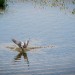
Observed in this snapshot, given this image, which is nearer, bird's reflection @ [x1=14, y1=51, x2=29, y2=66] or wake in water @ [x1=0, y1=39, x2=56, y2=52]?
bird's reflection @ [x1=14, y1=51, x2=29, y2=66]

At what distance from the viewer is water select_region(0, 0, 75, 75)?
614 inches

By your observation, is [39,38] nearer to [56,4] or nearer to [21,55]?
[21,55]

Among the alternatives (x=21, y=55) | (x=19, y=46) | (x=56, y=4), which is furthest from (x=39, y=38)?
(x=56, y=4)

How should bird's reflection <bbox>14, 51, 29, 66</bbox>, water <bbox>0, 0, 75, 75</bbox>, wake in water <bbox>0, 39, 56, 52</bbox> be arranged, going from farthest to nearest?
wake in water <bbox>0, 39, 56, 52</bbox> → bird's reflection <bbox>14, 51, 29, 66</bbox> → water <bbox>0, 0, 75, 75</bbox>

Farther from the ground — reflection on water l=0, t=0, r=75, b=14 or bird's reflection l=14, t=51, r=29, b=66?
bird's reflection l=14, t=51, r=29, b=66

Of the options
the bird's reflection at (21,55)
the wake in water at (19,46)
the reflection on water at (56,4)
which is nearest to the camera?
the bird's reflection at (21,55)

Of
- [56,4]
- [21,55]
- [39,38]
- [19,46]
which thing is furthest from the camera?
[56,4]

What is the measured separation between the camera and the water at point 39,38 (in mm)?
15606

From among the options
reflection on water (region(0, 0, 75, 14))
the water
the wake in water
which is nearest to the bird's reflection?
the water

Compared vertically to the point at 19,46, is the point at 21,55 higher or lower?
lower

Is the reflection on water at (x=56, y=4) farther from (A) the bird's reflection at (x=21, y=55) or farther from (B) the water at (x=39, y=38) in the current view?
(A) the bird's reflection at (x=21, y=55)

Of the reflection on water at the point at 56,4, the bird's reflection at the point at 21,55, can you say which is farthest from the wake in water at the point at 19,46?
the reflection on water at the point at 56,4

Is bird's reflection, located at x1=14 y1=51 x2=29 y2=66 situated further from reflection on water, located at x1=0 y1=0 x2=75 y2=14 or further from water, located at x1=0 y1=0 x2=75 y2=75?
reflection on water, located at x1=0 y1=0 x2=75 y2=14

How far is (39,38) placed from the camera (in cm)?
2075
